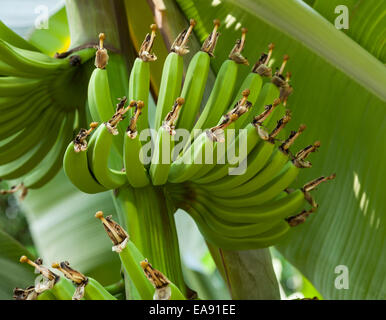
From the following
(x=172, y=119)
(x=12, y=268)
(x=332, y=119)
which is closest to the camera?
(x=172, y=119)

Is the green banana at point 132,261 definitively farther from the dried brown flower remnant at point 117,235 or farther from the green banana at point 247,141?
the green banana at point 247,141

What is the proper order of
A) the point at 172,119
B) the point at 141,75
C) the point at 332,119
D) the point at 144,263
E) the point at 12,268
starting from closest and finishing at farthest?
the point at 144,263 → the point at 172,119 → the point at 141,75 → the point at 332,119 → the point at 12,268

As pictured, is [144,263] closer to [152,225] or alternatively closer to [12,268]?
[152,225]

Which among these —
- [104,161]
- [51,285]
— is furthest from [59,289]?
[104,161]

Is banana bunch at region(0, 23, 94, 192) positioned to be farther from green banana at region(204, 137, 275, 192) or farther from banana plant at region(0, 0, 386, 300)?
green banana at region(204, 137, 275, 192)

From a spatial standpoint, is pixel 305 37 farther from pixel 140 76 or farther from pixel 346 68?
pixel 140 76

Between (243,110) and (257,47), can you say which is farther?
(257,47)
